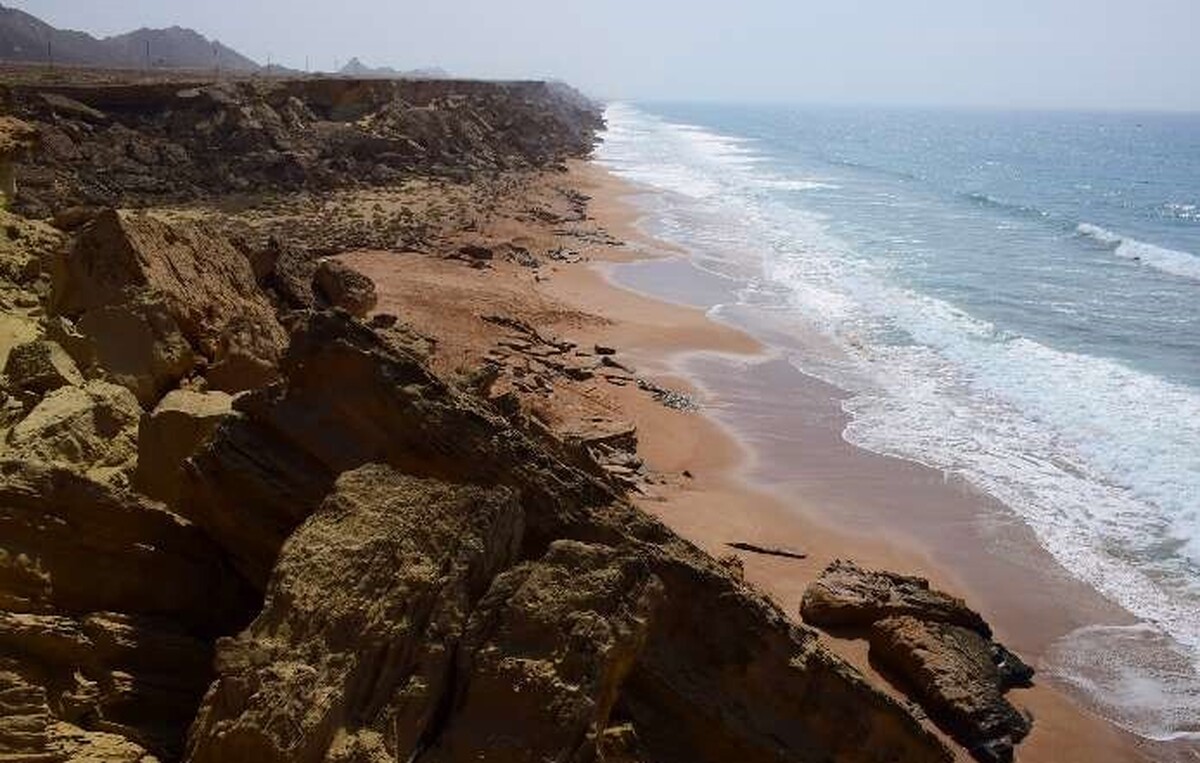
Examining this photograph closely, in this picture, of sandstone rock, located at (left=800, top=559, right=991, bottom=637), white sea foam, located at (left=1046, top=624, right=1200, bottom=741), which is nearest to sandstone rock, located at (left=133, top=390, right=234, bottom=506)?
sandstone rock, located at (left=800, top=559, right=991, bottom=637)

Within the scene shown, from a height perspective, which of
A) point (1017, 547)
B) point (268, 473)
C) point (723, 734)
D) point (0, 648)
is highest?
point (268, 473)

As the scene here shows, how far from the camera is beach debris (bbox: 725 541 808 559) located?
12.2m

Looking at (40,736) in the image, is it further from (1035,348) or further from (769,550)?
(1035,348)

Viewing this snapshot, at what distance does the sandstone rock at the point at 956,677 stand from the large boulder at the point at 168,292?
21.8 feet

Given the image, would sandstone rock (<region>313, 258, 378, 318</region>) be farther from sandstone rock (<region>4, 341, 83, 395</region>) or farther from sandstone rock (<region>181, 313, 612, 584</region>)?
sandstone rock (<region>181, 313, 612, 584</region>)

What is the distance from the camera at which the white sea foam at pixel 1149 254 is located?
35688 millimetres

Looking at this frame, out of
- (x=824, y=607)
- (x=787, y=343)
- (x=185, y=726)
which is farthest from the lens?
(x=787, y=343)

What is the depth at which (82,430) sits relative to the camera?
7.32m

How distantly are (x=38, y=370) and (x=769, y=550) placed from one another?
8.29 metres

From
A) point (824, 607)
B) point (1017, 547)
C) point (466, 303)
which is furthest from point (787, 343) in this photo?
point (824, 607)

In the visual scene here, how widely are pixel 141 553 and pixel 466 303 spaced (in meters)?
15.1

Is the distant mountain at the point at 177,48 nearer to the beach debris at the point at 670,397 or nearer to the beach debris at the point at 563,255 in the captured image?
the beach debris at the point at 563,255

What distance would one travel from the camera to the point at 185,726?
539 cm

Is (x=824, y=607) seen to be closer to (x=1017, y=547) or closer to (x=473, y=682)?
(x=1017, y=547)
